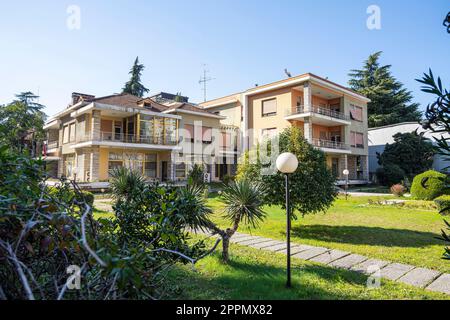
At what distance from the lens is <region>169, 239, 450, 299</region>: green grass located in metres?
3.72

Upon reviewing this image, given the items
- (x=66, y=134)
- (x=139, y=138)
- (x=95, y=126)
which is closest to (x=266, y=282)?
(x=95, y=126)

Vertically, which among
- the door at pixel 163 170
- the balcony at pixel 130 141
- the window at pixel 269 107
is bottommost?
the door at pixel 163 170

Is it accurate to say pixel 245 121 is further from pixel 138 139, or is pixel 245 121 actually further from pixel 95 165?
pixel 95 165

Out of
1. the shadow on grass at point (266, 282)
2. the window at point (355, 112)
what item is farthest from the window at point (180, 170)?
the shadow on grass at point (266, 282)

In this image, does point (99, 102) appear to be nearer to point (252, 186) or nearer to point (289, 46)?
point (289, 46)

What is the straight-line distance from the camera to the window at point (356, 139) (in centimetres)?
3007

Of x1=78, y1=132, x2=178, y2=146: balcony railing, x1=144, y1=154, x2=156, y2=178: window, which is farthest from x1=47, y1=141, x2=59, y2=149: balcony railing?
x1=144, y1=154, x2=156, y2=178: window

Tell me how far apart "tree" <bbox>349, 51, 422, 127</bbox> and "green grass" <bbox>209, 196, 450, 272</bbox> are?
2901 cm

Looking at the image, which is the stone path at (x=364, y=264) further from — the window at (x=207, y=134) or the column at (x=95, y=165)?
the window at (x=207, y=134)

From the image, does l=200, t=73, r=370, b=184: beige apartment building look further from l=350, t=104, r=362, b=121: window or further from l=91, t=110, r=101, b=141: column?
l=91, t=110, r=101, b=141: column

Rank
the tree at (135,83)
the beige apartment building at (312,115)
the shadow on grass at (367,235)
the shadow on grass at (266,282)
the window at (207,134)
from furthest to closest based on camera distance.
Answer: the tree at (135,83) < the window at (207,134) < the beige apartment building at (312,115) < the shadow on grass at (367,235) < the shadow on grass at (266,282)

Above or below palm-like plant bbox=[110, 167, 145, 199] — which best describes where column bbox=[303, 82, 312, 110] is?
above

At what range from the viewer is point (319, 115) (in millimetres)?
25438

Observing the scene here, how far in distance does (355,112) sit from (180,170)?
2059cm
